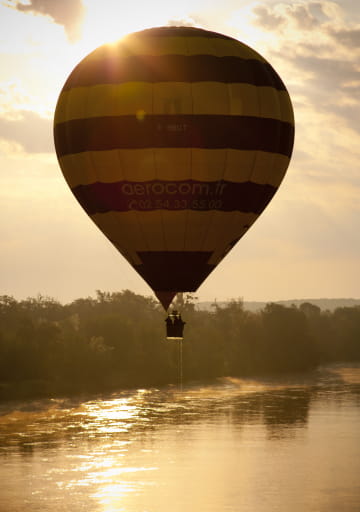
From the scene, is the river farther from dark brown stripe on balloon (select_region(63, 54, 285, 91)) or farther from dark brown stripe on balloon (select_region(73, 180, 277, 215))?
dark brown stripe on balloon (select_region(63, 54, 285, 91))

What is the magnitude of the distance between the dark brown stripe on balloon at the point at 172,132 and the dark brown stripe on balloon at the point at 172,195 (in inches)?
39.3

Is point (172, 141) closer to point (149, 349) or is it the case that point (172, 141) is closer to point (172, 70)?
point (172, 70)

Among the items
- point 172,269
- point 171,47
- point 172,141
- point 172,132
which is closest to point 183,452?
point 172,269

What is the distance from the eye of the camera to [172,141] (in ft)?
82.5

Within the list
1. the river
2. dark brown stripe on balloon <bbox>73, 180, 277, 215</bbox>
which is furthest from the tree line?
dark brown stripe on balloon <bbox>73, 180, 277, 215</bbox>

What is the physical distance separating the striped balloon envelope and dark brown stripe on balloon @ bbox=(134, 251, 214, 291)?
3 centimetres

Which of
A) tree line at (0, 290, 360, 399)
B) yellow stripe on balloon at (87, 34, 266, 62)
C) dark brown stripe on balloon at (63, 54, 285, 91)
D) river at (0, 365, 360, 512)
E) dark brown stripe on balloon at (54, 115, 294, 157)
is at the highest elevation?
yellow stripe on balloon at (87, 34, 266, 62)

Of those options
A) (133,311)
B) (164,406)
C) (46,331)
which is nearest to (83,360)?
(46,331)

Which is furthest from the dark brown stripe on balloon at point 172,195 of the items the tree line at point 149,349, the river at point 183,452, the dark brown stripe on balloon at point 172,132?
the tree line at point 149,349

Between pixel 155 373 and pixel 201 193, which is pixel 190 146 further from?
pixel 155 373

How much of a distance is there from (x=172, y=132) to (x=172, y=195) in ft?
5.30

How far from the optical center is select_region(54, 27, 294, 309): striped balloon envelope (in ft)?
82.6

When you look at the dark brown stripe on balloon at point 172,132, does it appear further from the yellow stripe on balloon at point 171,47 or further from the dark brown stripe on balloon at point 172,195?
the yellow stripe on balloon at point 171,47

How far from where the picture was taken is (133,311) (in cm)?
11331
